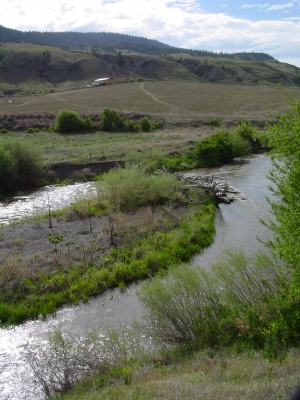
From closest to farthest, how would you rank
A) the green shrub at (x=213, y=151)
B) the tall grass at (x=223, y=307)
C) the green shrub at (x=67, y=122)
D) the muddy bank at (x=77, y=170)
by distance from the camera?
the tall grass at (x=223, y=307)
the muddy bank at (x=77, y=170)
the green shrub at (x=213, y=151)
the green shrub at (x=67, y=122)

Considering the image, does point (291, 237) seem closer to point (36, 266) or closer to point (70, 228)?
point (36, 266)

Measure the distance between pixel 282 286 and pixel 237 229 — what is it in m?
12.9

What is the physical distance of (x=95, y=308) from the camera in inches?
688

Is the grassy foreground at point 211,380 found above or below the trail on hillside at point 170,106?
below

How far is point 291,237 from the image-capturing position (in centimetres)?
1164

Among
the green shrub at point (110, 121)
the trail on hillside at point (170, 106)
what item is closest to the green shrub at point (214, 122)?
the trail on hillside at point (170, 106)

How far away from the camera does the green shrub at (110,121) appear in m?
70.0

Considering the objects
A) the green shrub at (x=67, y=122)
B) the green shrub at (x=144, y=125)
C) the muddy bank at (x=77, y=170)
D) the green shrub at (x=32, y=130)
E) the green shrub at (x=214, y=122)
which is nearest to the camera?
the muddy bank at (x=77, y=170)

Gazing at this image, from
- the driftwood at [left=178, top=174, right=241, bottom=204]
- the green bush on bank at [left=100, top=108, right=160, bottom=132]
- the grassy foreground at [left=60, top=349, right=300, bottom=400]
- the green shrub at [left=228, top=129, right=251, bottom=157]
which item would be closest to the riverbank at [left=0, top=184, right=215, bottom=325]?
the driftwood at [left=178, top=174, right=241, bottom=204]

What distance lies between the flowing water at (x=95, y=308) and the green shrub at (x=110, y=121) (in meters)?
36.3

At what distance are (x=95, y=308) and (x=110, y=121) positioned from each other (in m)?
56.2

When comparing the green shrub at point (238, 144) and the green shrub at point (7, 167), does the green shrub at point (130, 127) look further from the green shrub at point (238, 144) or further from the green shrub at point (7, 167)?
the green shrub at point (7, 167)

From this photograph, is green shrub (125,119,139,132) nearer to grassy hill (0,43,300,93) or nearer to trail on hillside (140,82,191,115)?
trail on hillside (140,82,191,115)

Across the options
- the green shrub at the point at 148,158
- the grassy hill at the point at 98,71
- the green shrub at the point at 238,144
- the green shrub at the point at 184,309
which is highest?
the grassy hill at the point at 98,71
